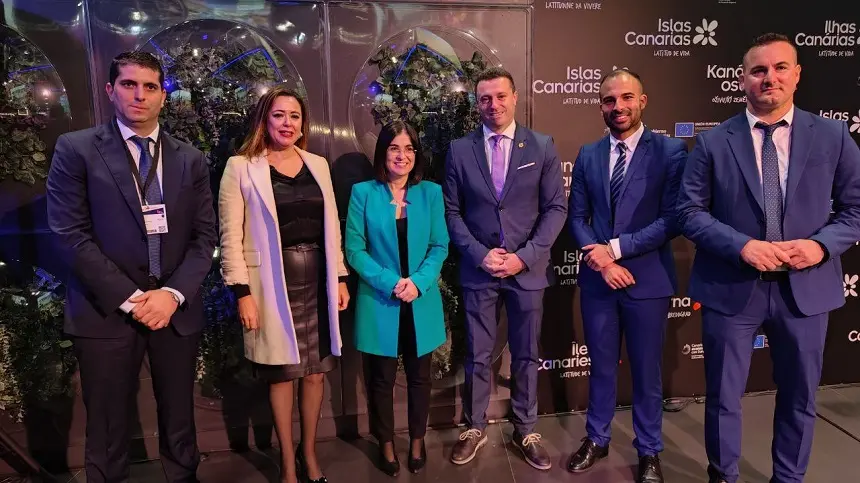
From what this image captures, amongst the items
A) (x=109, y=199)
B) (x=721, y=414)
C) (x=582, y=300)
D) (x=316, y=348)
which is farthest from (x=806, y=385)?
(x=109, y=199)

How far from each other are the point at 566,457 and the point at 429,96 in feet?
6.93

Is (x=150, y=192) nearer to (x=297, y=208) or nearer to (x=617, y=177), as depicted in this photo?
(x=297, y=208)

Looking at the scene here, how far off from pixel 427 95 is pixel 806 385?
227 centimetres

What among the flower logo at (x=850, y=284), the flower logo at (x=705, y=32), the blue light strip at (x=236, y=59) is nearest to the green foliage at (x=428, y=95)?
the blue light strip at (x=236, y=59)

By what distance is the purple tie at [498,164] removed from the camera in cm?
285

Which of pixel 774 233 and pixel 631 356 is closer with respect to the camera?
pixel 774 233

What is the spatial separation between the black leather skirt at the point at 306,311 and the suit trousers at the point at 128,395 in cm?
34

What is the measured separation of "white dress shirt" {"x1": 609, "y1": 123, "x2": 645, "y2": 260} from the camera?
269 centimetres

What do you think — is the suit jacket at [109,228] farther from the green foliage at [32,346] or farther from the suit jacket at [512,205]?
the suit jacket at [512,205]

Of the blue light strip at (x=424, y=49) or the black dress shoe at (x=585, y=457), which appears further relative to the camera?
the blue light strip at (x=424, y=49)

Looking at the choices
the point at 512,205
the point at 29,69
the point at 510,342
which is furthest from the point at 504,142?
the point at 29,69

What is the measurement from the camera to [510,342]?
298 centimetres

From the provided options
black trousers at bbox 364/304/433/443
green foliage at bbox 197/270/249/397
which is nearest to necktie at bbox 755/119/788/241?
black trousers at bbox 364/304/433/443

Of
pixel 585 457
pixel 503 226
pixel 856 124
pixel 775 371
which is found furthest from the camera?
pixel 856 124
